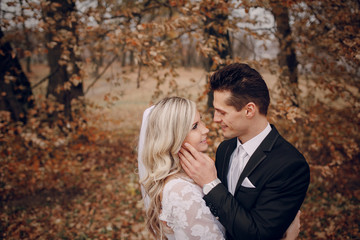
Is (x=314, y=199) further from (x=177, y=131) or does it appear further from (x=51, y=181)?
(x=51, y=181)

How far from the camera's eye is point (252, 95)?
2.32 metres

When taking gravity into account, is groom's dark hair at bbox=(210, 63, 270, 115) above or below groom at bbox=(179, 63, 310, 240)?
above

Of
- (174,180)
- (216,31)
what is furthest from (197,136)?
(216,31)

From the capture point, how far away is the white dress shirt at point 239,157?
2.33 m

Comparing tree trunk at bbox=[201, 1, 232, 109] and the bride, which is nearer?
the bride

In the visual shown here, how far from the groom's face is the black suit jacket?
0.98 feet

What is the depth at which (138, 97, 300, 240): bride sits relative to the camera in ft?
6.65

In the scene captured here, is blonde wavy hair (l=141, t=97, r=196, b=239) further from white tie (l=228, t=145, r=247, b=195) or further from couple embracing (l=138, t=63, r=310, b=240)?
white tie (l=228, t=145, r=247, b=195)

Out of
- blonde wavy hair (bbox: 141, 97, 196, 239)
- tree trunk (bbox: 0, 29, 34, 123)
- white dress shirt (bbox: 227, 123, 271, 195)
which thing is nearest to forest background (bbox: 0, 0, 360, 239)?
tree trunk (bbox: 0, 29, 34, 123)

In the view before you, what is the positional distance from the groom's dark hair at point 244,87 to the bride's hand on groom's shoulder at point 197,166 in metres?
0.61

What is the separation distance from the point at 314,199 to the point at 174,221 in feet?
16.2

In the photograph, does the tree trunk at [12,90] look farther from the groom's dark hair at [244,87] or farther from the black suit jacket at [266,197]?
the black suit jacket at [266,197]

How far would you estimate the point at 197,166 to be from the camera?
2.18 m

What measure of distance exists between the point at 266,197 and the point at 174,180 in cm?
84
